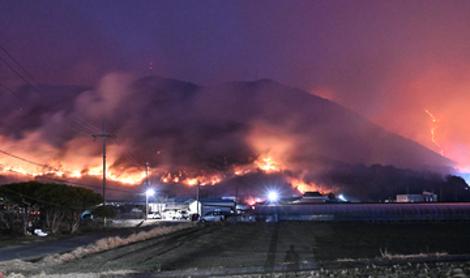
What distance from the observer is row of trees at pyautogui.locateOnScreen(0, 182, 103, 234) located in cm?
6372

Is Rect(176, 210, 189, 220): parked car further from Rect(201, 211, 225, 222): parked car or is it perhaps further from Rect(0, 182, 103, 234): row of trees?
Rect(0, 182, 103, 234): row of trees

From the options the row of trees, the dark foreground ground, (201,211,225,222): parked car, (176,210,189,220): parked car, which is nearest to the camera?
the dark foreground ground

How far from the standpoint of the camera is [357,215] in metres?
94.1

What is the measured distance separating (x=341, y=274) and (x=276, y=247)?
65.4 feet

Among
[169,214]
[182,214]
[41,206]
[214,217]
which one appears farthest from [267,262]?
[169,214]

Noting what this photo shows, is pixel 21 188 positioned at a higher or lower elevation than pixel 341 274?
higher

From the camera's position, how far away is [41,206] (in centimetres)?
6588

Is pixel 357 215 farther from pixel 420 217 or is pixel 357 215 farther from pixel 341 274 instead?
pixel 341 274

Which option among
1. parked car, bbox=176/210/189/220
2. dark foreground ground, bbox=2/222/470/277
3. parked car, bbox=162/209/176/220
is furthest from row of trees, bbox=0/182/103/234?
parked car, bbox=162/209/176/220

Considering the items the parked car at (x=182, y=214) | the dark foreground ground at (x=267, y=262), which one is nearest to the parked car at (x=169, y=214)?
the parked car at (x=182, y=214)

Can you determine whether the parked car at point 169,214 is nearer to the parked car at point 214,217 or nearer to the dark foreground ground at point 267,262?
the parked car at point 214,217

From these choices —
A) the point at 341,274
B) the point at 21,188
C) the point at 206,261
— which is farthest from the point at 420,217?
the point at 341,274

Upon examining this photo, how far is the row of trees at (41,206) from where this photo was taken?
63719 mm

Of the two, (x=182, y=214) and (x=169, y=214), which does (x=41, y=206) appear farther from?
(x=169, y=214)
